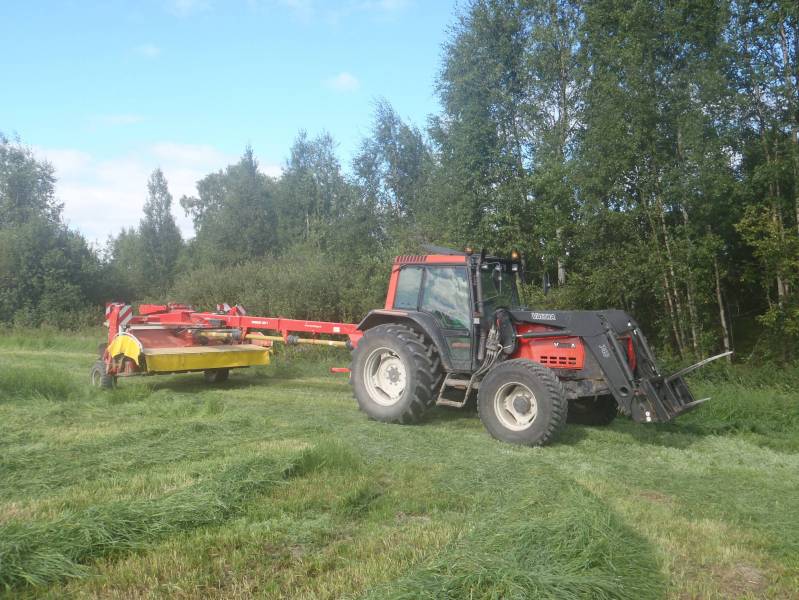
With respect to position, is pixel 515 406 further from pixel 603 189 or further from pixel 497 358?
pixel 603 189

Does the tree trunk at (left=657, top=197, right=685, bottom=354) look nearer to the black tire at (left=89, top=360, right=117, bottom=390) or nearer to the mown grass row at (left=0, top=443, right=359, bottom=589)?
the mown grass row at (left=0, top=443, right=359, bottom=589)

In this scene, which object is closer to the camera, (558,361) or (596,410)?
(558,361)

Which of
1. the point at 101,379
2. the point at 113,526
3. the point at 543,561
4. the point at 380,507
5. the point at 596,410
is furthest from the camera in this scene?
the point at 101,379

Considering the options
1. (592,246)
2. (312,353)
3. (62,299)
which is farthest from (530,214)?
(62,299)

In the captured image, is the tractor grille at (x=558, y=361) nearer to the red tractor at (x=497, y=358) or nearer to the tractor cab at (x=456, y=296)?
the red tractor at (x=497, y=358)

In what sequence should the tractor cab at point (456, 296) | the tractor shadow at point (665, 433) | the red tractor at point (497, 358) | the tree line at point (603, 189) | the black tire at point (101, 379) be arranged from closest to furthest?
1. the red tractor at point (497, 358)
2. the tractor shadow at point (665, 433)
3. the tractor cab at point (456, 296)
4. the black tire at point (101, 379)
5. the tree line at point (603, 189)

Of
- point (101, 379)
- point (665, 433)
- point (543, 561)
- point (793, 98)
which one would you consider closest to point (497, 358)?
point (665, 433)

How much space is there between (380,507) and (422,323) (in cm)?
340

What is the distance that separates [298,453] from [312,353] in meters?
8.54

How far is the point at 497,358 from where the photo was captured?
23.7ft

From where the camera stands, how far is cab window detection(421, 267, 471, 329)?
738 centimetres

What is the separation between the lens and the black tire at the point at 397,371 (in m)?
7.32

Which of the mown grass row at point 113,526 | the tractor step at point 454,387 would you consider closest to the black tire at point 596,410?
the tractor step at point 454,387

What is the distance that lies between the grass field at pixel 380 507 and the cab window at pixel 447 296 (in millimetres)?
1236
